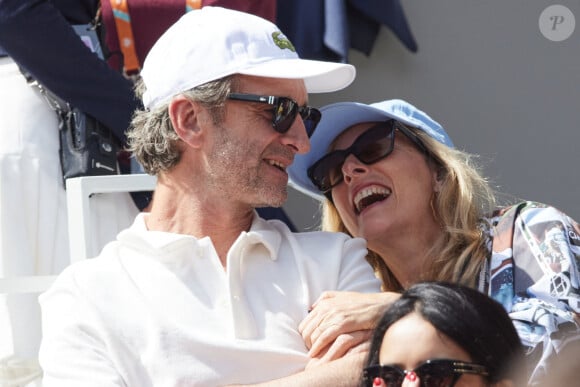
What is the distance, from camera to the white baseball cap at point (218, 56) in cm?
310

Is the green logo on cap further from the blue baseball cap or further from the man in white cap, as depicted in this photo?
the blue baseball cap

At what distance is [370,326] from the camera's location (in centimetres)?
278

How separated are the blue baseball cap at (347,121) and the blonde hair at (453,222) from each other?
0.04m

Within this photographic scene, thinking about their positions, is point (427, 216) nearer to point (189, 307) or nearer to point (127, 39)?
point (189, 307)

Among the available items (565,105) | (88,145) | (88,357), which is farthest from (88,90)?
(565,105)

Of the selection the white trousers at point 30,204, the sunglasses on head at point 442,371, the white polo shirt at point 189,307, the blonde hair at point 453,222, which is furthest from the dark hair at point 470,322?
the white trousers at point 30,204

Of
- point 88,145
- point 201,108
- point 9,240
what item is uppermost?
point 201,108

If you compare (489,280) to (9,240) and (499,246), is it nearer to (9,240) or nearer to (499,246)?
(499,246)

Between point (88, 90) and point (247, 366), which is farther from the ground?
point (88, 90)

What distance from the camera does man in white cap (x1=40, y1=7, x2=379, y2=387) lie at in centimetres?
284

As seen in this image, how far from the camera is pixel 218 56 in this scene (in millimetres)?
3127

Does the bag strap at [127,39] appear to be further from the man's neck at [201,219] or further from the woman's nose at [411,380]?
the woman's nose at [411,380]

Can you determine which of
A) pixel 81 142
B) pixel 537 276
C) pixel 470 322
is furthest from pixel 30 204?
pixel 470 322

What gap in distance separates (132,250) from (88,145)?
2.76 ft
